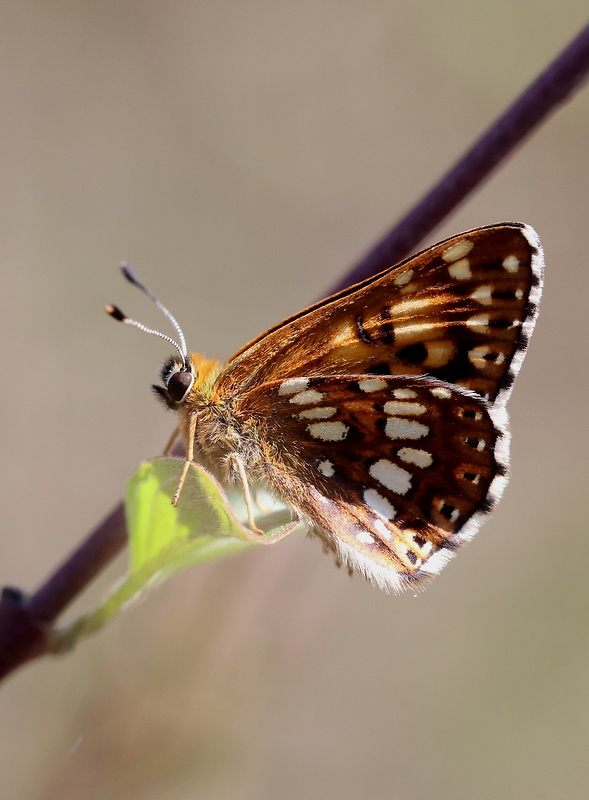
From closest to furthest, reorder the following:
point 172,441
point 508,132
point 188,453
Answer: point 508,132 → point 188,453 → point 172,441

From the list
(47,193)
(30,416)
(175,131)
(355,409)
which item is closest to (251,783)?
Answer: (30,416)

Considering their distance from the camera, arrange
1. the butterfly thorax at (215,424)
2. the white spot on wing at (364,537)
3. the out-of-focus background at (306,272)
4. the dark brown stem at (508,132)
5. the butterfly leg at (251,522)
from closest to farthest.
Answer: the dark brown stem at (508,132), the butterfly leg at (251,522), the white spot on wing at (364,537), the butterfly thorax at (215,424), the out-of-focus background at (306,272)

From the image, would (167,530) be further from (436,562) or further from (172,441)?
(172,441)

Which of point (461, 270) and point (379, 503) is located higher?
point (461, 270)

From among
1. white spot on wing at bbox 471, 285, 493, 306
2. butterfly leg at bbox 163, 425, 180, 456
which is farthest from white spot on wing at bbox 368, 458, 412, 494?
butterfly leg at bbox 163, 425, 180, 456

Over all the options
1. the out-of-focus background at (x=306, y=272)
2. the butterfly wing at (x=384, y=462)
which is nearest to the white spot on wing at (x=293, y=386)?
the butterfly wing at (x=384, y=462)

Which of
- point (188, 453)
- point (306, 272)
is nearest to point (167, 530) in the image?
point (188, 453)

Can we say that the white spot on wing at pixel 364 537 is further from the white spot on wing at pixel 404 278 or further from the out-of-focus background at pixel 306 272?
the out-of-focus background at pixel 306 272
